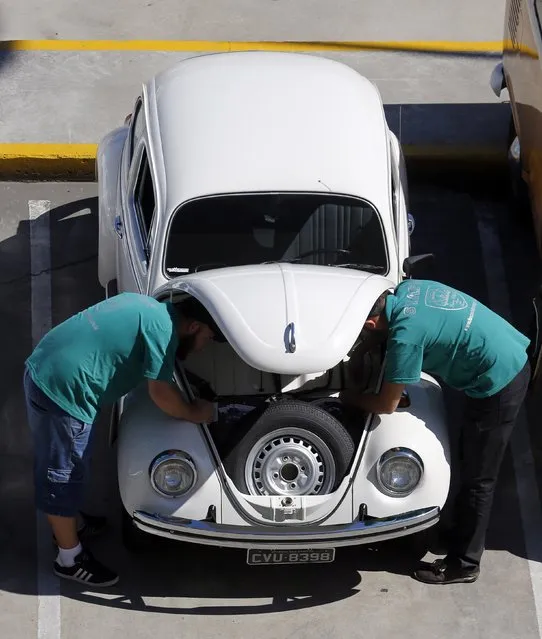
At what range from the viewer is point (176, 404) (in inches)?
240

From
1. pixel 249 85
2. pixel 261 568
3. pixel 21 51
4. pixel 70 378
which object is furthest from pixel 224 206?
pixel 21 51

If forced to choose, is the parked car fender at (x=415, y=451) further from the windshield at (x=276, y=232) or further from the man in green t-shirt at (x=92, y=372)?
the windshield at (x=276, y=232)

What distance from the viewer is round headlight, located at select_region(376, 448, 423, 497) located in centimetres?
620

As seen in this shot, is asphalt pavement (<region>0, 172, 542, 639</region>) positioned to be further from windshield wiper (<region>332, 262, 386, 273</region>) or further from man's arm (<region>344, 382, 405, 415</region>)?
windshield wiper (<region>332, 262, 386, 273</region>)

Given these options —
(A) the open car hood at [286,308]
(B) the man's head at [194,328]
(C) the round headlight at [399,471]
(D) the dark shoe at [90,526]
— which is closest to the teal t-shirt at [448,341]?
(A) the open car hood at [286,308]

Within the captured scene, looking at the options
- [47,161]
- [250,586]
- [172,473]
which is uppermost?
[47,161]

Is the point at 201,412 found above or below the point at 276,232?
below

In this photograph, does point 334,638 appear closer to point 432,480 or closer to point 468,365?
point 432,480

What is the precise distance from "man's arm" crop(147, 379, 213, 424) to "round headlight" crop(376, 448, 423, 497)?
903 millimetres

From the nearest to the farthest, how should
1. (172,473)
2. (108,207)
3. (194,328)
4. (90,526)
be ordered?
(194,328) → (172,473) → (90,526) → (108,207)

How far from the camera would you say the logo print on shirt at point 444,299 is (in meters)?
6.00

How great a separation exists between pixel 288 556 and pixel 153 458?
0.83 m

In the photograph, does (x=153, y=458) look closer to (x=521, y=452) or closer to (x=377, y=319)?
(x=377, y=319)

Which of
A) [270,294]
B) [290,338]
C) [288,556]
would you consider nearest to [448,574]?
[288,556]
